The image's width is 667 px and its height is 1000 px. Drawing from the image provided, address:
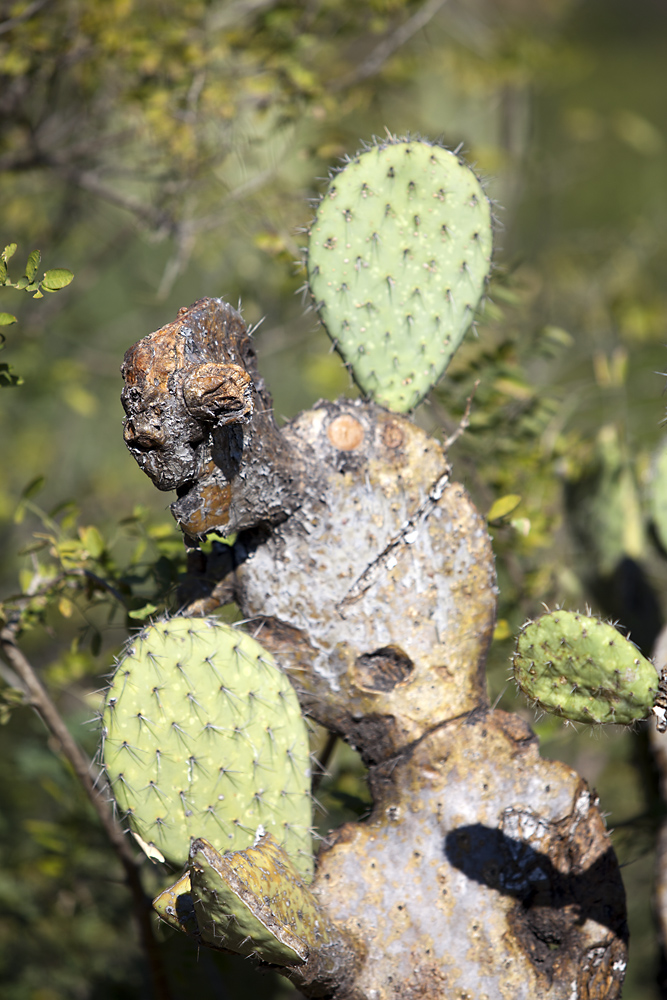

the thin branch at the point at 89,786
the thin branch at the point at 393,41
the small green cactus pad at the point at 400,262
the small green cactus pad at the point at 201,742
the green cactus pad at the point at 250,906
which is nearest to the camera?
the green cactus pad at the point at 250,906

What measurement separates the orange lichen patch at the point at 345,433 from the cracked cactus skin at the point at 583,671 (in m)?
0.43

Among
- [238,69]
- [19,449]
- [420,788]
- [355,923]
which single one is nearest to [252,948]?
[355,923]

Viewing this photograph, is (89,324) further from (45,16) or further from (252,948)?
(252,948)

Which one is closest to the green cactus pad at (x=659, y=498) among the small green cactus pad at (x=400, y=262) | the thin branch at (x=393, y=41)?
the small green cactus pad at (x=400, y=262)

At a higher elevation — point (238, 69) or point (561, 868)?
point (238, 69)

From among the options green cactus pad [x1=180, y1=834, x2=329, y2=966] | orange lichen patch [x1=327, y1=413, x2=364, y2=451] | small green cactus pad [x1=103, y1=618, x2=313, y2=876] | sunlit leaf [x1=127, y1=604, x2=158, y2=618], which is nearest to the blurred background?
sunlit leaf [x1=127, y1=604, x2=158, y2=618]

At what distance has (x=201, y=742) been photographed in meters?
1.18

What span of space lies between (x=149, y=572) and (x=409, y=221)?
873 millimetres

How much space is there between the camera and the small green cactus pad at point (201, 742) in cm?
116

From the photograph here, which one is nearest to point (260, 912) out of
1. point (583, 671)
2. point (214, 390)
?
point (583, 671)

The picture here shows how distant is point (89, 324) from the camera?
5.57 meters

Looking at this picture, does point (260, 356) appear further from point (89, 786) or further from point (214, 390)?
point (214, 390)

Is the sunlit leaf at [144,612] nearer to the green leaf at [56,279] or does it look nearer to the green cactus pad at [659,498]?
the green leaf at [56,279]

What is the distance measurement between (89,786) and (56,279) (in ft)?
3.31
